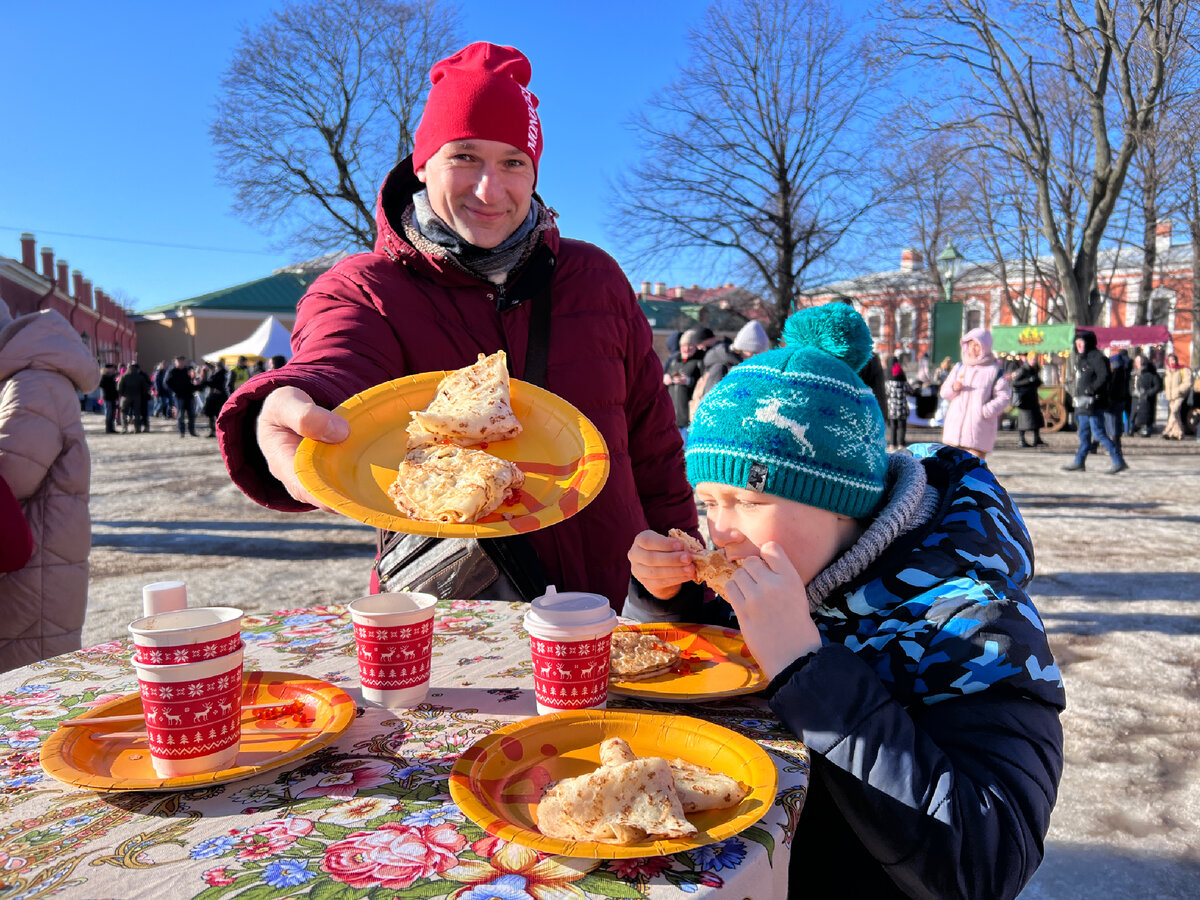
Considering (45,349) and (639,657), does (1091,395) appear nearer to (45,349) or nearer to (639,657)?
(639,657)

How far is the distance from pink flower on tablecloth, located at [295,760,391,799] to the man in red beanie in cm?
97

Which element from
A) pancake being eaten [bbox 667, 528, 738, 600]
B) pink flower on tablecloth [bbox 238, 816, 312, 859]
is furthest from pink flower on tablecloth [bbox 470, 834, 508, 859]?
pancake being eaten [bbox 667, 528, 738, 600]

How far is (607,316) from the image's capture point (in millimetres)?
2684

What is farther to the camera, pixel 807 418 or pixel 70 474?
pixel 70 474

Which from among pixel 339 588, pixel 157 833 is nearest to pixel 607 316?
pixel 157 833

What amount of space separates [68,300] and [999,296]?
61180 mm

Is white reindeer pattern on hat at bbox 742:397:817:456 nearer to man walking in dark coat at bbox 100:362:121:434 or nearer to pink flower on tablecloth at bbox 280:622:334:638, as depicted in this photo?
pink flower on tablecloth at bbox 280:622:334:638

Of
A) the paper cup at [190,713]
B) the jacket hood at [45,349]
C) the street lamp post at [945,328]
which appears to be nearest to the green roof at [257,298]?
the street lamp post at [945,328]

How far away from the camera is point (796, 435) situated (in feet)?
5.67

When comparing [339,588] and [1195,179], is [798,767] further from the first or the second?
[1195,179]

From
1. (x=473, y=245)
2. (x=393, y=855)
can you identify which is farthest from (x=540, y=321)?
(x=393, y=855)

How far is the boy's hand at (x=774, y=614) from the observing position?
1.48 m

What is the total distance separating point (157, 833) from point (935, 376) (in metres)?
24.5

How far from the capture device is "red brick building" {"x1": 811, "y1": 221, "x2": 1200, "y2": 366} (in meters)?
28.4
